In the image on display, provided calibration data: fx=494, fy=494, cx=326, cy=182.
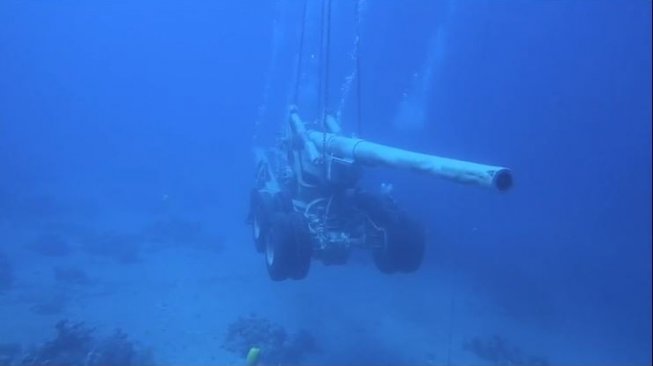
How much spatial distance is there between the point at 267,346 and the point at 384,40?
1929 cm

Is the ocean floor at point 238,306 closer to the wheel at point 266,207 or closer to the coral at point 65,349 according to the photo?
the coral at point 65,349

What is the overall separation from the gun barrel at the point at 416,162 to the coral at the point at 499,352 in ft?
23.7

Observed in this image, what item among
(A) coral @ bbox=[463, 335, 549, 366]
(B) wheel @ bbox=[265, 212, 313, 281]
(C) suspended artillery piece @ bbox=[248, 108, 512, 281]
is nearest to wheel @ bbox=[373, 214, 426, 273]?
(C) suspended artillery piece @ bbox=[248, 108, 512, 281]

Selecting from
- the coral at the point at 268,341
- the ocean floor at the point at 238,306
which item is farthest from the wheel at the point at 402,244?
the coral at the point at 268,341

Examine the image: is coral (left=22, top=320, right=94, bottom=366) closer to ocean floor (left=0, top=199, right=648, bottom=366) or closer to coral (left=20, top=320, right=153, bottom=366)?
coral (left=20, top=320, right=153, bottom=366)

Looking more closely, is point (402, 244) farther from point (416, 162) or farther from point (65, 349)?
point (65, 349)

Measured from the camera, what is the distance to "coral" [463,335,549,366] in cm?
1217

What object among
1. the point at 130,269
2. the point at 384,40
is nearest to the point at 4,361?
the point at 130,269

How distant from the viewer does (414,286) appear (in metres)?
15.4

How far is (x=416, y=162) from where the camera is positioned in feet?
18.1

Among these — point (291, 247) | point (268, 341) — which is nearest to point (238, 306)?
point (268, 341)

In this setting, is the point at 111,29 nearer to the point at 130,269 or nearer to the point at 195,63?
the point at 195,63

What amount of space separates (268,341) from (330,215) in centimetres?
358

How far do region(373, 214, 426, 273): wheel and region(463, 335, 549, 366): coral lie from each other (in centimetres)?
546
